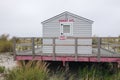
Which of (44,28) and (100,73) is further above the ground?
(44,28)

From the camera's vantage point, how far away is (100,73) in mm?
14664

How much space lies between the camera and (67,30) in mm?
16203

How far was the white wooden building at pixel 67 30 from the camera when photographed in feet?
52.5

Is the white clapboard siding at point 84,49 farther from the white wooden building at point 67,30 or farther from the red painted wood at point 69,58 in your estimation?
the red painted wood at point 69,58

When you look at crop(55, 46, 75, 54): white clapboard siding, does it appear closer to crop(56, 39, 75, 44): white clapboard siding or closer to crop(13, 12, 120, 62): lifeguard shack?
crop(13, 12, 120, 62): lifeguard shack

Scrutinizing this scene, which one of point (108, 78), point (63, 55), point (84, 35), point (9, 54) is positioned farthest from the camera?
point (9, 54)

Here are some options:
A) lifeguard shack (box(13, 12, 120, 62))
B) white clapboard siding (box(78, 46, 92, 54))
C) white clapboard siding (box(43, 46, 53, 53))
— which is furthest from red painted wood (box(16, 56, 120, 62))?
white clapboard siding (box(78, 46, 92, 54))

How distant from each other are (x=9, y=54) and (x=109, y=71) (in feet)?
43.6

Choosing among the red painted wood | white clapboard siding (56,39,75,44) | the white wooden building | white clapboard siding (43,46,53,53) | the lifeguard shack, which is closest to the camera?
the red painted wood

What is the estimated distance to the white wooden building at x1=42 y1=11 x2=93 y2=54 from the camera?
16.0 m

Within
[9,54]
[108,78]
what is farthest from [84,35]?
[9,54]

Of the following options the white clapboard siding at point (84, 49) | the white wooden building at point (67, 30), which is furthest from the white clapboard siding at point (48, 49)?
the white clapboard siding at point (84, 49)

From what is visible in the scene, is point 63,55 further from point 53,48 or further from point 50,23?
point 50,23

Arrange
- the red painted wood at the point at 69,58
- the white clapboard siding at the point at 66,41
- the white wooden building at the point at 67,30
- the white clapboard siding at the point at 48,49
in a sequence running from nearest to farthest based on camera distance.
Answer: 1. the red painted wood at the point at 69,58
2. the white wooden building at the point at 67,30
3. the white clapboard siding at the point at 66,41
4. the white clapboard siding at the point at 48,49
